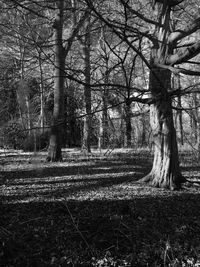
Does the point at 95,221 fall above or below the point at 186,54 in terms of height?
below

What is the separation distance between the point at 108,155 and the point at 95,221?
1040mm

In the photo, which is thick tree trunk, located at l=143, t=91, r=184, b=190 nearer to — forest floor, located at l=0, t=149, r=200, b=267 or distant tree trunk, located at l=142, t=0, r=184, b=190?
distant tree trunk, located at l=142, t=0, r=184, b=190

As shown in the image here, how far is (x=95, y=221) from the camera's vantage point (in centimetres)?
427

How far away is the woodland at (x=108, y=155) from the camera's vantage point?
2820mm

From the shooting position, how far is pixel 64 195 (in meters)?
5.80

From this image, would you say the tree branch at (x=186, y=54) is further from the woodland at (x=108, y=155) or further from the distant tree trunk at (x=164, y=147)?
the distant tree trunk at (x=164, y=147)

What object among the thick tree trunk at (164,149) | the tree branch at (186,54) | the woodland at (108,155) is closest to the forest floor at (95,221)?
the woodland at (108,155)

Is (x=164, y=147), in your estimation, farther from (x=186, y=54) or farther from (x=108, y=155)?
(x=186, y=54)

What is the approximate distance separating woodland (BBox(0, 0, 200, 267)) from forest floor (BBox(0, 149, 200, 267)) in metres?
0.02

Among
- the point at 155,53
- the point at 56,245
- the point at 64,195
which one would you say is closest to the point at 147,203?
the point at 64,195

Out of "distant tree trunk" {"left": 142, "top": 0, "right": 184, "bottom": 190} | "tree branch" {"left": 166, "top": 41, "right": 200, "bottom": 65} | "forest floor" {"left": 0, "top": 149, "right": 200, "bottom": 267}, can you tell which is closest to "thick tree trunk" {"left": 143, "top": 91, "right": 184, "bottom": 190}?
"distant tree trunk" {"left": 142, "top": 0, "right": 184, "bottom": 190}

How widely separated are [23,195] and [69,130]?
13392mm

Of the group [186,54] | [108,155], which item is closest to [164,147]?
[108,155]

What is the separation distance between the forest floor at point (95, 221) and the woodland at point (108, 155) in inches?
0.6
